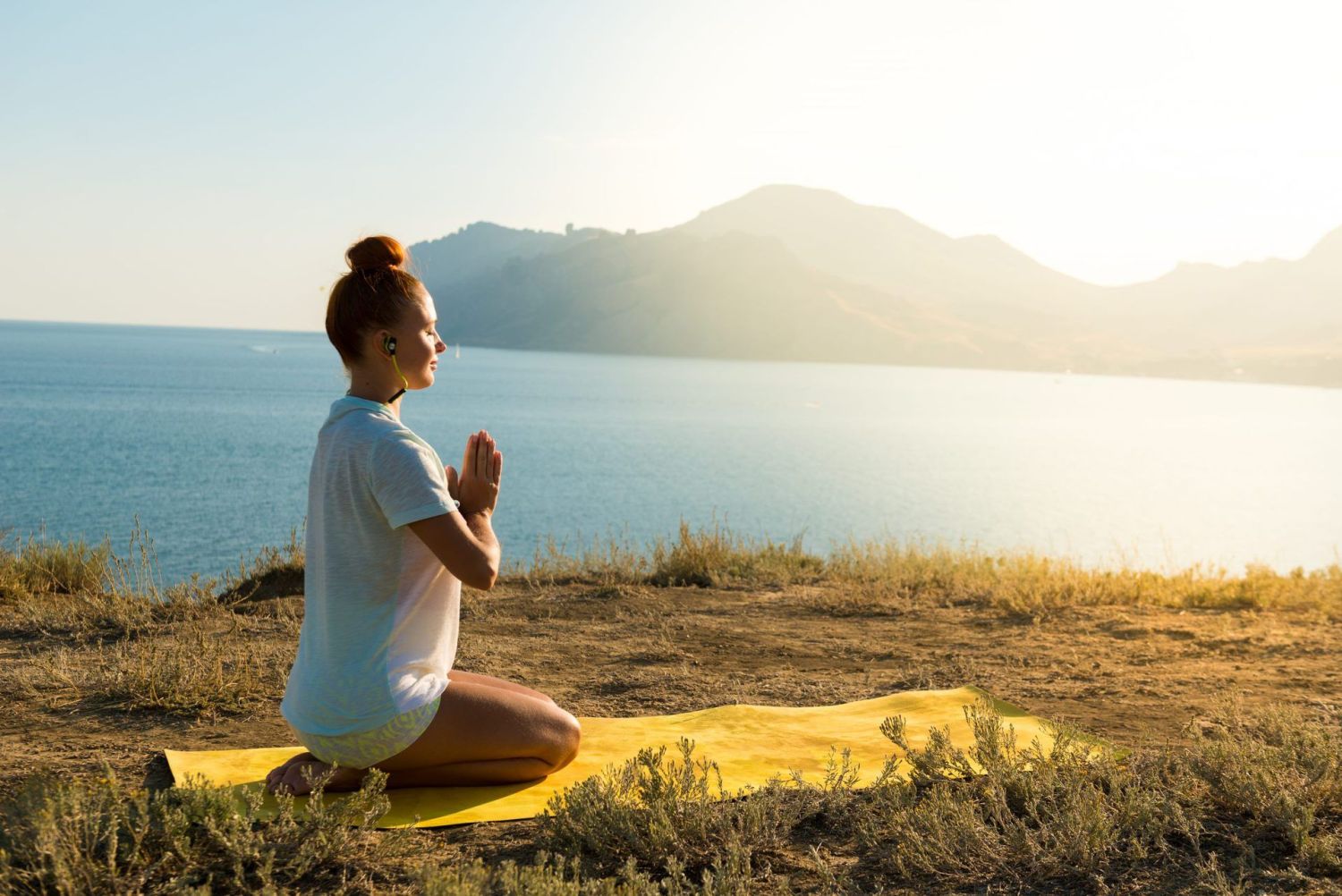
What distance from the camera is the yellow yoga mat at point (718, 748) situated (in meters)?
3.60

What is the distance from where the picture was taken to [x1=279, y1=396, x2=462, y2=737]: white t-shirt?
3127 millimetres

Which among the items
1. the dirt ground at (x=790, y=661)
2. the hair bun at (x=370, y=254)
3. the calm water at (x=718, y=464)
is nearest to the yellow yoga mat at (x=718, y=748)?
the dirt ground at (x=790, y=661)

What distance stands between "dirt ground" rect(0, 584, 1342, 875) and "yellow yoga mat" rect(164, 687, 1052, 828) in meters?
0.18

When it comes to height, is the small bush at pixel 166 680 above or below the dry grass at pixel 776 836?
below

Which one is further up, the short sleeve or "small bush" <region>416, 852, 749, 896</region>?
the short sleeve

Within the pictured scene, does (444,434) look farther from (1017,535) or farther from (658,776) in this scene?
(658,776)

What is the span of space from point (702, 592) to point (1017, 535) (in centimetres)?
2753

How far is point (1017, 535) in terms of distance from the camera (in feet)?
111

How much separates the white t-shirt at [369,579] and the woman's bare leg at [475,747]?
0.17m

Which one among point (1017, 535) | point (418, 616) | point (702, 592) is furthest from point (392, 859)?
point (1017, 535)

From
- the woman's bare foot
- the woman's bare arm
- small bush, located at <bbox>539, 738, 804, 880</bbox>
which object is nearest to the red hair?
the woman's bare arm

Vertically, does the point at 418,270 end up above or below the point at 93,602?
above

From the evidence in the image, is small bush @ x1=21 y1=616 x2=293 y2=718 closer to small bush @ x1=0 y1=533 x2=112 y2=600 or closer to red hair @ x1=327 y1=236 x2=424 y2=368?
red hair @ x1=327 y1=236 x2=424 y2=368

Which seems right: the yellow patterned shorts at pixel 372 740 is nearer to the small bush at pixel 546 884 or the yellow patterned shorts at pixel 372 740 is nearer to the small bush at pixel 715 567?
the small bush at pixel 546 884
